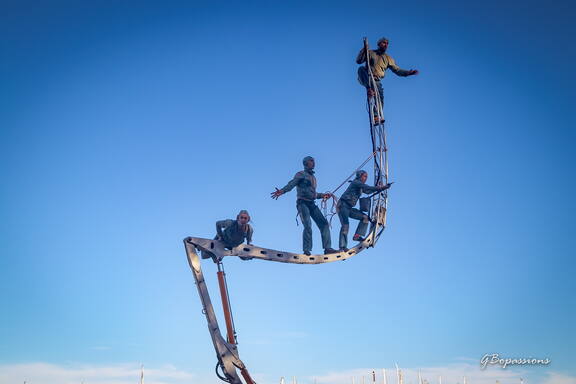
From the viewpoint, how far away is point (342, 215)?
15.0 metres

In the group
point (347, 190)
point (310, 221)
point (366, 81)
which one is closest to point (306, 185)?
point (310, 221)

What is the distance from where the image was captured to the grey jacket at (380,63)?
50.8ft

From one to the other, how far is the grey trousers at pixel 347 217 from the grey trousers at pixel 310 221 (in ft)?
1.54

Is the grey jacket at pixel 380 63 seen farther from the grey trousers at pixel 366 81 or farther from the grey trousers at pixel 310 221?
the grey trousers at pixel 310 221

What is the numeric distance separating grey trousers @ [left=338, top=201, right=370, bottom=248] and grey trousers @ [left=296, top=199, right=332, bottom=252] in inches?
18.5

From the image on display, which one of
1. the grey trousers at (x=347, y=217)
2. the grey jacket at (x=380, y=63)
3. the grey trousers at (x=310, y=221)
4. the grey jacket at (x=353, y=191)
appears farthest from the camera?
the grey jacket at (x=380, y=63)

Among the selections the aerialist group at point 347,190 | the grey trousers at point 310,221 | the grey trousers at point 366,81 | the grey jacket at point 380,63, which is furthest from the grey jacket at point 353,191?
the grey jacket at point 380,63

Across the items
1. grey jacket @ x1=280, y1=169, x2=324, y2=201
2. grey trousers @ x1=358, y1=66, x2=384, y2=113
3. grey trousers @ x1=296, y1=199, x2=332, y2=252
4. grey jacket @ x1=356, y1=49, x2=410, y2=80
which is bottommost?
grey trousers @ x1=296, y1=199, x2=332, y2=252

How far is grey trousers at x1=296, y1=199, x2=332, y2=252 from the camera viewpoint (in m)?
14.1

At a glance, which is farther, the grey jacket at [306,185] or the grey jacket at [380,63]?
the grey jacket at [380,63]

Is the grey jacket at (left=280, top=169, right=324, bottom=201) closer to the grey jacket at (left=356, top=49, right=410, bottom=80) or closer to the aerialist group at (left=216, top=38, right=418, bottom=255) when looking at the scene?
the aerialist group at (left=216, top=38, right=418, bottom=255)

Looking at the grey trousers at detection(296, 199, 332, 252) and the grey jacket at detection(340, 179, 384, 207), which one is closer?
the grey trousers at detection(296, 199, 332, 252)

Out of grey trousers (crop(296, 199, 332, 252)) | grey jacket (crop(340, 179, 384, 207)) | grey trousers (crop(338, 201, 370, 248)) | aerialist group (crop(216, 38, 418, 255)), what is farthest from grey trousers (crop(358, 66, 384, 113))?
grey trousers (crop(296, 199, 332, 252))

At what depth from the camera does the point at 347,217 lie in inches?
591
